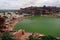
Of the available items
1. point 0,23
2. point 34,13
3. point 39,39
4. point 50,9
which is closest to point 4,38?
point 39,39

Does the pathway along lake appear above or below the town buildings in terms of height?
above

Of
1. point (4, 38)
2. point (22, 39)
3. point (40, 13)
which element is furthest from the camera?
point (40, 13)

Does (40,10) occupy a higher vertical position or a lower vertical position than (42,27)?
lower

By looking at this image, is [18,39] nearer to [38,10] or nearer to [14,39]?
[14,39]

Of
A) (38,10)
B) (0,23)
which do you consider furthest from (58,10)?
(0,23)

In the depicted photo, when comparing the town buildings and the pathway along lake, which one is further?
the town buildings

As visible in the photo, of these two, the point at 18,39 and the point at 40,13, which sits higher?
the point at 18,39

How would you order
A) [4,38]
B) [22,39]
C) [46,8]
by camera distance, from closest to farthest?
1. [4,38]
2. [22,39]
3. [46,8]

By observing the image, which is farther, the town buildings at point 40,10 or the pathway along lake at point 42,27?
the town buildings at point 40,10

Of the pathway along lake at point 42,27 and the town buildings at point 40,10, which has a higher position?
the pathway along lake at point 42,27

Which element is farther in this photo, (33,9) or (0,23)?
(33,9)

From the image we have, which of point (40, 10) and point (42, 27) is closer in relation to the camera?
point (42, 27)
